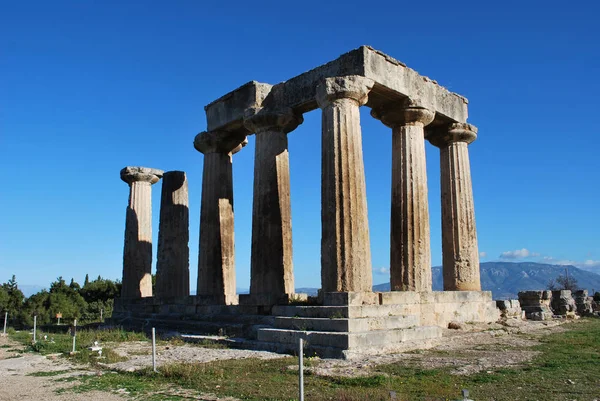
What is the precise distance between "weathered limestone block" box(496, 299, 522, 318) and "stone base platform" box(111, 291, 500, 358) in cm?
110

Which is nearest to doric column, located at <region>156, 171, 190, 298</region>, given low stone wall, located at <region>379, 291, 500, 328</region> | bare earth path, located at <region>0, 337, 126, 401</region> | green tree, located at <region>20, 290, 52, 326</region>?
bare earth path, located at <region>0, 337, 126, 401</region>

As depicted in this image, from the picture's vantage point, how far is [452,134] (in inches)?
915

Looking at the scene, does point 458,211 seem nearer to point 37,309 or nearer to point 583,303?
point 583,303

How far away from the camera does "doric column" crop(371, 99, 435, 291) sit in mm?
19844

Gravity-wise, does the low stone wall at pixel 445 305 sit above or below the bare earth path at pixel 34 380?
above

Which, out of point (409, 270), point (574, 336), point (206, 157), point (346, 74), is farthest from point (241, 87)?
point (574, 336)

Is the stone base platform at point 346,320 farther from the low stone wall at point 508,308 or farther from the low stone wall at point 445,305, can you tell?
the low stone wall at point 508,308

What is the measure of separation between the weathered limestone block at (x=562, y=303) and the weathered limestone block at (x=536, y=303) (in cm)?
116

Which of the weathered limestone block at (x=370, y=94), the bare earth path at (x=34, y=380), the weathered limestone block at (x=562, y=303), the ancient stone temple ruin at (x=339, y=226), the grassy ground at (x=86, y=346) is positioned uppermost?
the weathered limestone block at (x=370, y=94)

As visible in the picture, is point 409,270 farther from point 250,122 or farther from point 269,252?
point 250,122

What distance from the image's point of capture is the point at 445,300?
19.6 m

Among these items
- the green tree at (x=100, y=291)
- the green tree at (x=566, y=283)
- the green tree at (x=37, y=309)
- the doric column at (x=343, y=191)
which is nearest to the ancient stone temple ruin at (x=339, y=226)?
the doric column at (x=343, y=191)

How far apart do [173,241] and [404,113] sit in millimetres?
14278

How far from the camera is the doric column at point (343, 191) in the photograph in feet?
55.6
